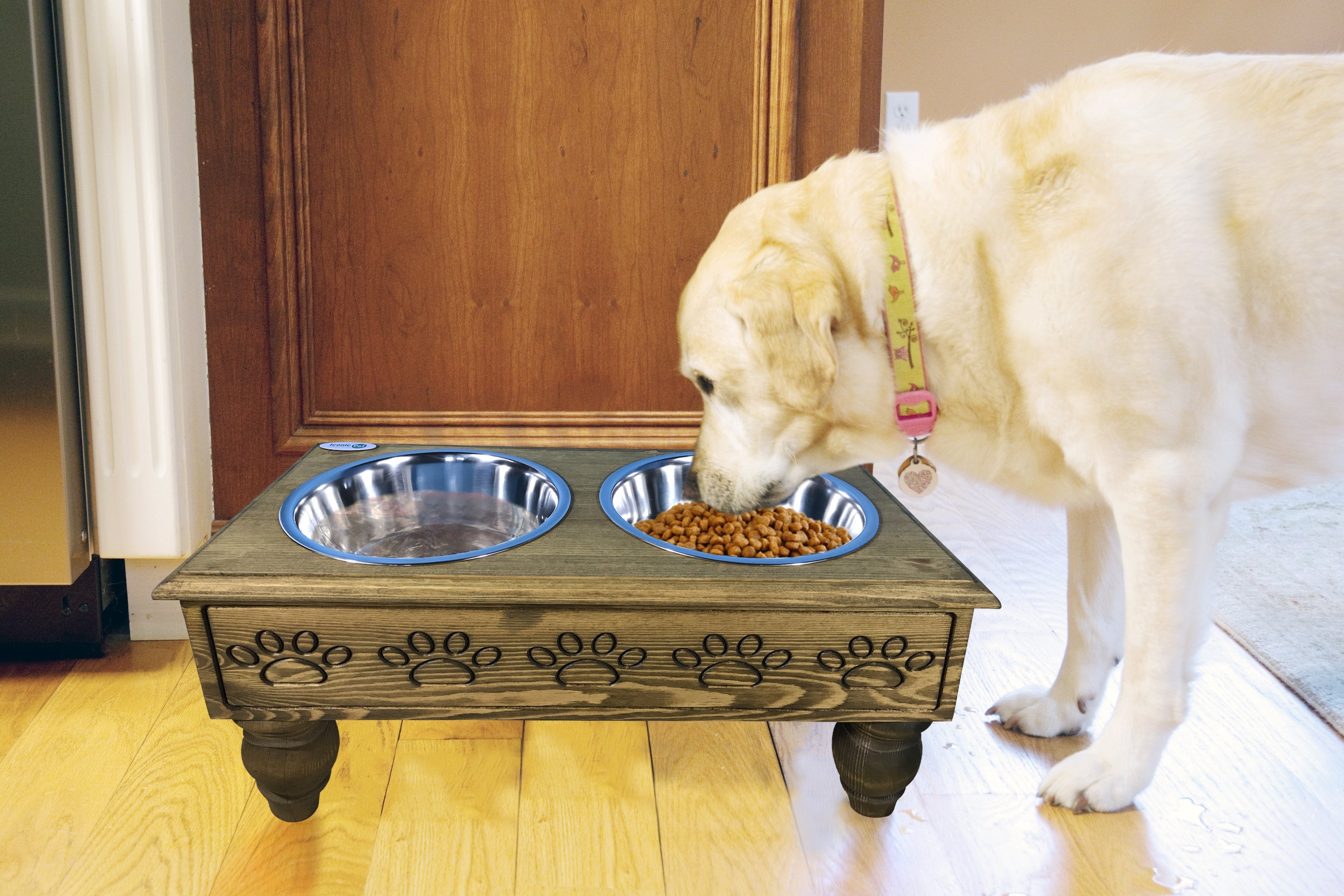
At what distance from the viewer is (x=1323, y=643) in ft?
5.90

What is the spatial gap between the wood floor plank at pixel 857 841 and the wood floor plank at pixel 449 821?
383 mm

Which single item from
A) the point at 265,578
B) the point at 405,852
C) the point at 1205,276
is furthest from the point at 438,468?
the point at 1205,276

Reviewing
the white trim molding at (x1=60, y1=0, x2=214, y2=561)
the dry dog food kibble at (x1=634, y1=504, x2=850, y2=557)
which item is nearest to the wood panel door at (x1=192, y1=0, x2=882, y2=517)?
the white trim molding at (x1=60, y1=0, x2=214, y2=561)

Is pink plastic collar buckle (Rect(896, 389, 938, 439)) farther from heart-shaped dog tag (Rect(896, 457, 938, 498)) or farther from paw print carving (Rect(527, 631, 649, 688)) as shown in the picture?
paw print carving (Rect(527, 631, 649, 688))

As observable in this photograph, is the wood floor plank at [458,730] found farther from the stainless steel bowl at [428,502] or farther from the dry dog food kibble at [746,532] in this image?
the dry dog food kibble at [746,532]

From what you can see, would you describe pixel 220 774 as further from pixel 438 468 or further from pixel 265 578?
pixel 438 468

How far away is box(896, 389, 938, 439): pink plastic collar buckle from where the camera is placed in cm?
123

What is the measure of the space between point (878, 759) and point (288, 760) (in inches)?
29.1

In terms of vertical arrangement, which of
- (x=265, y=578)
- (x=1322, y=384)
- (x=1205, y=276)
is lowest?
(x=265, y=578)

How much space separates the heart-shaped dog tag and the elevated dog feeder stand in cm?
10

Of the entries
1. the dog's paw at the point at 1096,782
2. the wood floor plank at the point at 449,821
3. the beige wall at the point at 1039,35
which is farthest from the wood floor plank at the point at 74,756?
the beige wall at the point at 1039,35

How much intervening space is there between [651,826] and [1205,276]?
0.95 metres

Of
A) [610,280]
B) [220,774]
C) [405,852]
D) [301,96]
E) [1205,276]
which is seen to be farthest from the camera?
[610,280]

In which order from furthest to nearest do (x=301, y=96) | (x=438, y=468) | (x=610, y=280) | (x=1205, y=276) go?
(x=610, y=280) < (x=301, y=96) < (x=438, y=468) < (x=1205, y=276)
